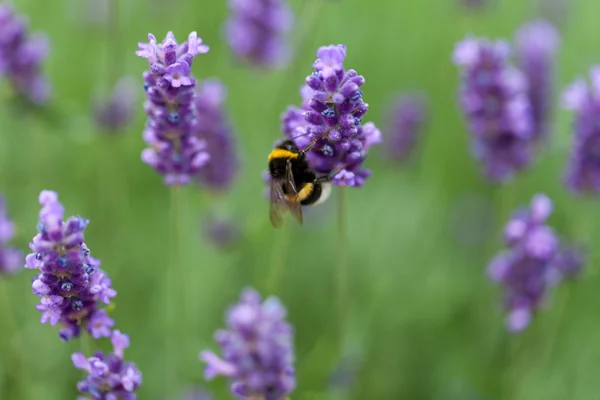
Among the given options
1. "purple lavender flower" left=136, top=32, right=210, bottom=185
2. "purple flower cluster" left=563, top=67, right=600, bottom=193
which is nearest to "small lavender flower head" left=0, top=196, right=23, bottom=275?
"purple lavender flower" left=136, top=32, right=210, bottom=185

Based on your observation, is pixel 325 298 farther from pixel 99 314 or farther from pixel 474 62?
pixel 99 314

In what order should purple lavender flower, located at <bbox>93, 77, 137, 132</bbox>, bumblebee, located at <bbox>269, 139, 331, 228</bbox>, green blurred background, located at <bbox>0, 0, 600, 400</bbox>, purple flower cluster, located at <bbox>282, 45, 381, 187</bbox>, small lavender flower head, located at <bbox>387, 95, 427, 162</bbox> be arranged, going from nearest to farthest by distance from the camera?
purple flower cluster, located at <bbox>282, 45, 381, 187</bbox> < bumblebee, located at <bbox>269, 139, 331, 228</bbox> < green blurred background, located at <bbox>0, 0, 600, 400</bbox> < purple lavender flower, located at <bbox>93, 77, 137, 132</bbox> < small lavender flower head, located at <bbox>387, 95, 427, 162</bbox>

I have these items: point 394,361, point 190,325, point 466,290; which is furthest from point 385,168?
point 190,325

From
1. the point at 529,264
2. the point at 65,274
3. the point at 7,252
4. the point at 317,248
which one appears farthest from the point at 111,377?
the point at 317,248

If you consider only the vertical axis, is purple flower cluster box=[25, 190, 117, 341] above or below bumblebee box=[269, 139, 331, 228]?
below

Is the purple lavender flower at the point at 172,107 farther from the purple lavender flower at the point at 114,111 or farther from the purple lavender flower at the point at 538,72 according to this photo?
Result: the purple lavender flower at the point at 538,72

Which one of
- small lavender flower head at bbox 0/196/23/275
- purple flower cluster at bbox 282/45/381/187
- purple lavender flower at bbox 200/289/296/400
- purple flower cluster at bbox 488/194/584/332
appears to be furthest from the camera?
purple flower cluster at bbox 488/194/584/332

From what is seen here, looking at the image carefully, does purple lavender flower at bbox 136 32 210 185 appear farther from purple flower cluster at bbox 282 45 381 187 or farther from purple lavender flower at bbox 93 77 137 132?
purple lavender flower at bbox 93 77 137 132

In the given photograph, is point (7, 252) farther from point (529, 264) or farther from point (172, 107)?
point (529, 264)
